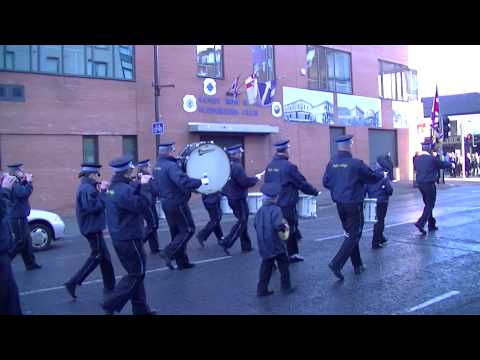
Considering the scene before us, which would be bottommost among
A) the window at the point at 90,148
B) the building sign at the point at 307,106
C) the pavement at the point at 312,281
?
the pavement at the point at 312,281

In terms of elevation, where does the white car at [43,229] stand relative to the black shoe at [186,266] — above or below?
above

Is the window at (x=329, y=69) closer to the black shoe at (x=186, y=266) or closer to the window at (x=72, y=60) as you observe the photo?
the window at (x=72, y=60)

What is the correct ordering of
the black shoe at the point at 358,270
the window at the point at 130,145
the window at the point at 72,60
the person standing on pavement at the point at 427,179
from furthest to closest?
the window at the point at 130,145, the window at the point at 72,60, the person standing on pavement at the point at 427,179, the black shoe at the point at 358,270

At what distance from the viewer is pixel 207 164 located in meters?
9.88

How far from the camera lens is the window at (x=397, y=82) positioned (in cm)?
3300

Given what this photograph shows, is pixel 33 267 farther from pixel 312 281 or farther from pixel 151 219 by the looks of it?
pixel 312 281

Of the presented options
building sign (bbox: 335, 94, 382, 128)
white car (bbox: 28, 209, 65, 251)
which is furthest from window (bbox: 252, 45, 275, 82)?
→ white car (bbox: 28, 209, 65, 251)

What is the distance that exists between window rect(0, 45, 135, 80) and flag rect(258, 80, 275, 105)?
593 centimetres

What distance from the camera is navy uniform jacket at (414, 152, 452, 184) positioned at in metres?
11.8

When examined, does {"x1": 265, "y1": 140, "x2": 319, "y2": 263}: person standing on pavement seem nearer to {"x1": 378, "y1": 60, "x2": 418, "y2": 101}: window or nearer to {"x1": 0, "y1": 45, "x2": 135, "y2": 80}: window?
{"x1": 0, "y1": 45, "x2": 135, "y2": 80}: window

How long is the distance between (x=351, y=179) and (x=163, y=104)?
1418 cm

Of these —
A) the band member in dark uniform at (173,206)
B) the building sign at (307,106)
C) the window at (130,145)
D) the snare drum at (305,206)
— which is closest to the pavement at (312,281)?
the band member in dark uniform at (173,206)

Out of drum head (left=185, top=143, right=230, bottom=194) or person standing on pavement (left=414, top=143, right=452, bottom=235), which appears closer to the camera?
drum head (left=185, top=143, right=230, bottom=194)

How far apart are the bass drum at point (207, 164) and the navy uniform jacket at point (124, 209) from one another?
3255mm
